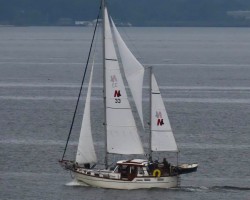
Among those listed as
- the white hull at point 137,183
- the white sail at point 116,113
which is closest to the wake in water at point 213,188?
the white hull at point 137,183

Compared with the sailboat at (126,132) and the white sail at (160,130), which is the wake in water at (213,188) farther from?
the white sail at (160,130)

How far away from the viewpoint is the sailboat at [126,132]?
66438 mm

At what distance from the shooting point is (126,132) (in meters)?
68.2

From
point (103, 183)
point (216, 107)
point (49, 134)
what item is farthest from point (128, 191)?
point (216, 107)

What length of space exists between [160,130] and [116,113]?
2.84 metres

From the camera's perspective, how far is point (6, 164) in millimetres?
79000

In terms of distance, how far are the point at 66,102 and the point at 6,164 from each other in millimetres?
43488

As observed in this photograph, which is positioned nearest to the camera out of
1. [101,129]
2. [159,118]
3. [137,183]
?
[137,183]

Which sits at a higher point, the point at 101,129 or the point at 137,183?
the point at 101,129

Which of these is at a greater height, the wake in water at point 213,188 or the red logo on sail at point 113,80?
the red logo on sail at point 113,80

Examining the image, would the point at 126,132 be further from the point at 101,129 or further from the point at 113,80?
the point at 101,129

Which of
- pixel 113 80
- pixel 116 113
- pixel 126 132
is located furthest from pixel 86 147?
pixel 113 80

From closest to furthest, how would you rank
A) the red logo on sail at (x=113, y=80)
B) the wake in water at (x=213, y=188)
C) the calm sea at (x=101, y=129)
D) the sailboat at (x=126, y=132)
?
1. the sailboat at (x=126, y=132)
2. the red logo on sail at (x=113, y=80)
3. the wake in water at (x=213, y=188)
4. the calm sea at (x=101, y=129)

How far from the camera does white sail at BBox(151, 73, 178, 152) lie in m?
67.9
